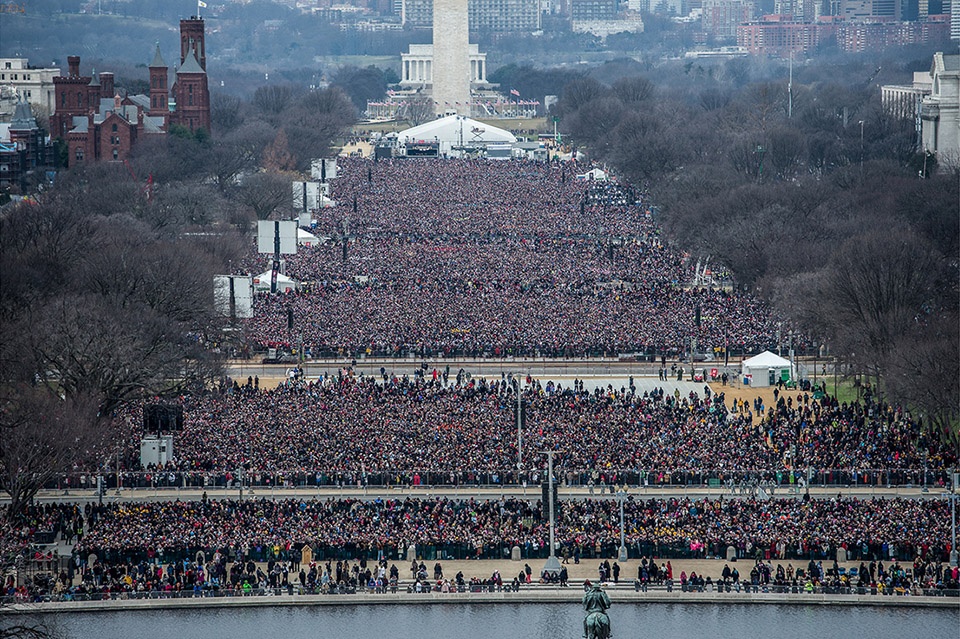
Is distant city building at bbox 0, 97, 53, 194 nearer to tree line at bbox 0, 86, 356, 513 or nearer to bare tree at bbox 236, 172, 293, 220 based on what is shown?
tree line at bbox 0, 86, 356, 513

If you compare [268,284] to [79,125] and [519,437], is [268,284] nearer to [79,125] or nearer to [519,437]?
[519,437]

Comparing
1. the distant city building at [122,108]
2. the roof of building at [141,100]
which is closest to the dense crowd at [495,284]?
the distant city building at [122,108]

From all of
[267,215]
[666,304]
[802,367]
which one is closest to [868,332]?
[802,367]

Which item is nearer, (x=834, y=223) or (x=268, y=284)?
(x=268, y=284)

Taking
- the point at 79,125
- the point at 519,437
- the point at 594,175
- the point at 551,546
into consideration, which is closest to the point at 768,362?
the point at 519,437

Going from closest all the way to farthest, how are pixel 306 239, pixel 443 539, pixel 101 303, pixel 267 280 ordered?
1. pixel 443 539
2. pixel 101 303
3. pixel 267 280
4. pixel 306 239

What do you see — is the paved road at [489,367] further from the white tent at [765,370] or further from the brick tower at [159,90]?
the brick tower at [159,90]

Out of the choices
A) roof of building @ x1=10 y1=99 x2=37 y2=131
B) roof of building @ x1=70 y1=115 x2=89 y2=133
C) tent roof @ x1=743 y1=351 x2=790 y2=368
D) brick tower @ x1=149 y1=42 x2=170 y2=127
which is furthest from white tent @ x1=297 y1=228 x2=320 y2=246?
Result: brick tower @ x1=149 y1=42 x2=170 y2=127
